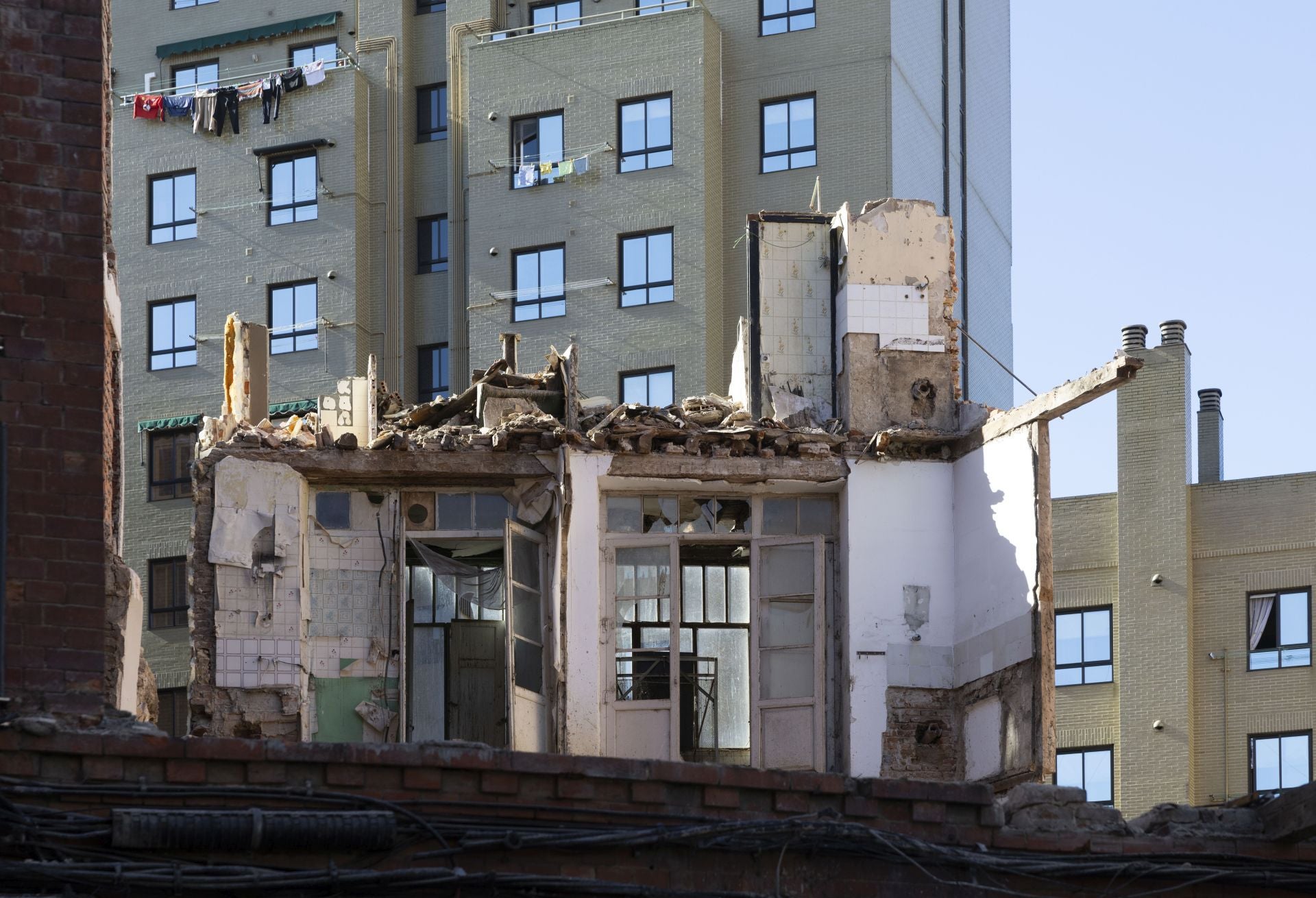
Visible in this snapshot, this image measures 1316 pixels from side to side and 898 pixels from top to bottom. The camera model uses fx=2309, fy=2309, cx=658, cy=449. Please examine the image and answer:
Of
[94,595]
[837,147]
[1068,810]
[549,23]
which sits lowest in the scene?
[1068,810]

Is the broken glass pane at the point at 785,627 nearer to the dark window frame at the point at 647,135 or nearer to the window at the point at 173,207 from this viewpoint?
the dark window frame at the point at 647,135

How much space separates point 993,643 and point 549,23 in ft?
69.4

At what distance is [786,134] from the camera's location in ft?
128

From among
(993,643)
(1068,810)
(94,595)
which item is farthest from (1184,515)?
(94,595)

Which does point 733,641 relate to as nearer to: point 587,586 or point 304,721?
point 587,586

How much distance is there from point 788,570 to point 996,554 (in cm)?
202

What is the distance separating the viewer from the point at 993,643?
21.9 metres

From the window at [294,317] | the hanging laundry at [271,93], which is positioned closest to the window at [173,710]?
the window at [294,317]

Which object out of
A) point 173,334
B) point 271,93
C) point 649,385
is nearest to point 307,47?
point 271,93

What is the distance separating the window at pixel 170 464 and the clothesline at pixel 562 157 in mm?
6968

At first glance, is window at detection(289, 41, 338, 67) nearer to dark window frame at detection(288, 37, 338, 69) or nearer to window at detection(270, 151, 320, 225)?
dark window frame at detection(288, 37, 338, 69)

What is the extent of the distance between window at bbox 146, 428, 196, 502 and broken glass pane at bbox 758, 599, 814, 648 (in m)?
18.9

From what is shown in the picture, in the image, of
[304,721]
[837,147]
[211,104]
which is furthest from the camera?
[211,104]

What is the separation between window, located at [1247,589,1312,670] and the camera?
3794cm
